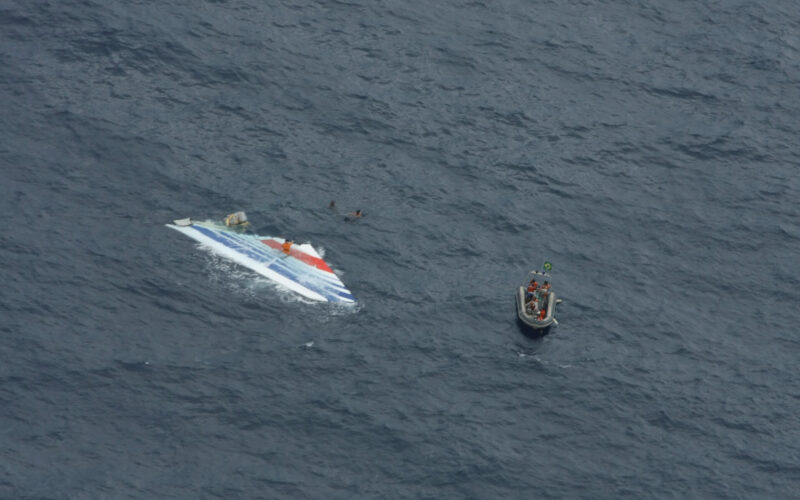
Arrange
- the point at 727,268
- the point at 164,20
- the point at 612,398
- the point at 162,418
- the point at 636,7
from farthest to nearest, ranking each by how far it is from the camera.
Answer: the point at 636,7 < the point at 164,20 < the point at 727,268 < the point at 612,398 < the point at 162,418

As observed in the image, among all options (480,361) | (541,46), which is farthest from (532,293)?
(541,46)

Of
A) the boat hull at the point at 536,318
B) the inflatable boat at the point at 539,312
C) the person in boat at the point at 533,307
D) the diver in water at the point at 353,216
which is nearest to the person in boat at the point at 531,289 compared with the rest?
the inflatable boat at the point at 539,312

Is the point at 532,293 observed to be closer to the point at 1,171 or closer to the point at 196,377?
the point at 196,377

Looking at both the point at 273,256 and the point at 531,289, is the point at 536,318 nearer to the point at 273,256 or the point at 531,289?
the point at 531,289

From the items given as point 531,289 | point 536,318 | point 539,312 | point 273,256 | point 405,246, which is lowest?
point 273,256

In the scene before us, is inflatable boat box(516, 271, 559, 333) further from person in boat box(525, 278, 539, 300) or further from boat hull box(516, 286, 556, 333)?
person in boat box(525, 278, 539, 300)

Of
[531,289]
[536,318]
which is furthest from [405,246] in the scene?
[536,318]

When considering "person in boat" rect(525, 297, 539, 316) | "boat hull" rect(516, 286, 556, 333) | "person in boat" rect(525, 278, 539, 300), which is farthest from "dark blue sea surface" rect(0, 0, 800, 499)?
"person in boat" rect(525, 297, 539, 316)
